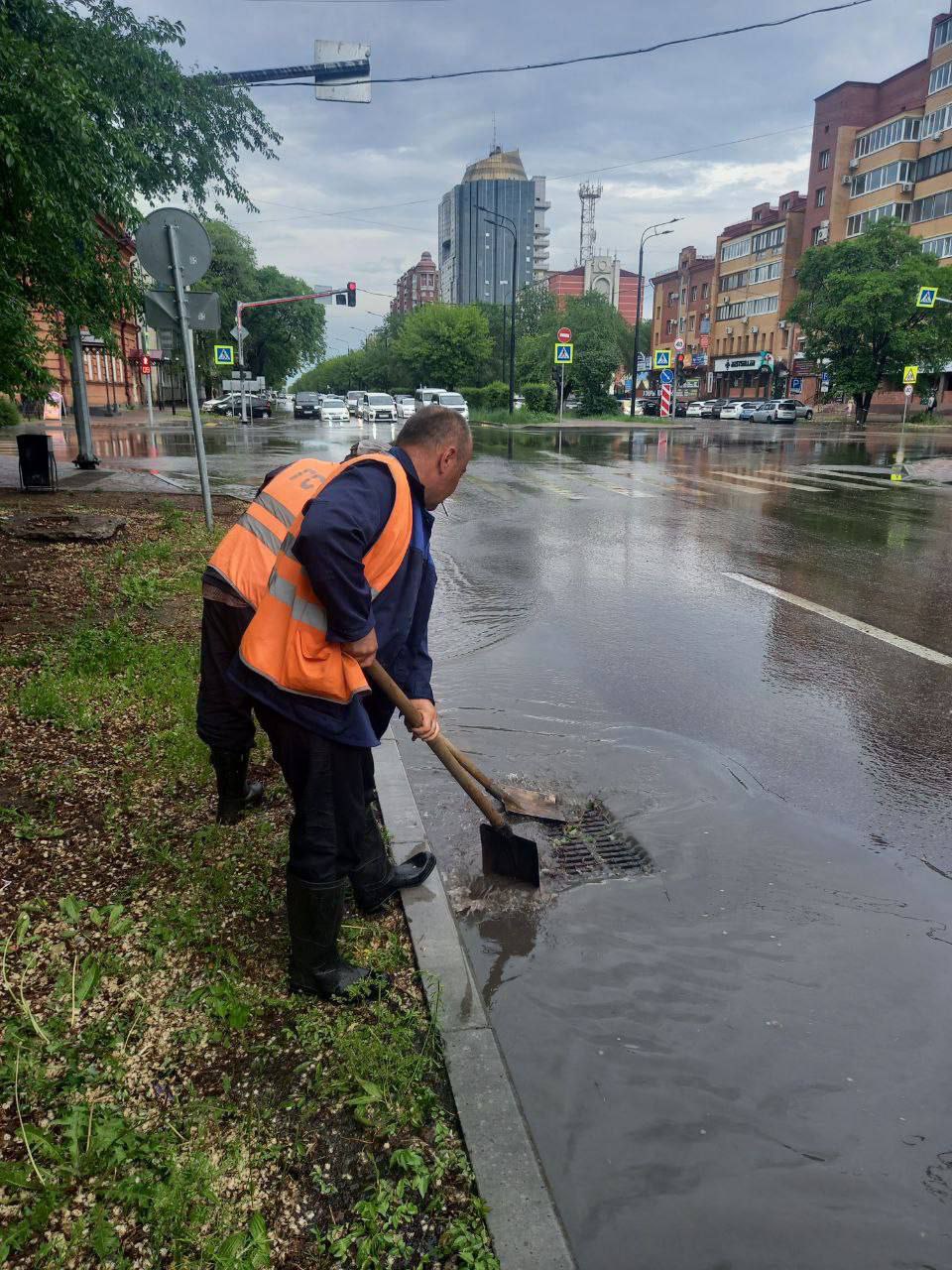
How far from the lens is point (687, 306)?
10031 centimetres

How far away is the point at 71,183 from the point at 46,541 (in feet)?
10.0

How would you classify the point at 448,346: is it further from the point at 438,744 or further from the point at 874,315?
→ the point at 438,744

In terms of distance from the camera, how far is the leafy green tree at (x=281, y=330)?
2717 inches

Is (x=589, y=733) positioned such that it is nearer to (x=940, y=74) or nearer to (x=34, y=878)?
(x=34, y=878)

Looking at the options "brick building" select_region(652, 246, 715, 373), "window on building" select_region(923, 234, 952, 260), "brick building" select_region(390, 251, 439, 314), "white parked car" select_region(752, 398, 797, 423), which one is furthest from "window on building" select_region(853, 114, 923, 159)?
"brick building" select_region(390, 251, 439, 314)

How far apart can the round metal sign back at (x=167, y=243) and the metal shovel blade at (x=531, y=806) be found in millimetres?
6057

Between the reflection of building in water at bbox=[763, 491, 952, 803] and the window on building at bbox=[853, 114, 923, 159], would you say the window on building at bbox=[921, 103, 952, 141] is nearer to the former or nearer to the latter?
the window on building at bbox=[853, 114, 923, 159]

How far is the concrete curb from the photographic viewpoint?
1.95 m

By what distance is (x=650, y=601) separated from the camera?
771cm

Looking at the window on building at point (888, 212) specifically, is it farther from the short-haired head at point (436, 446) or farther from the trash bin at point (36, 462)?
the short-haired head at point (436, 446)

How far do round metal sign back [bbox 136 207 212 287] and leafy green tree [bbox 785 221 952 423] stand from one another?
4484 cm

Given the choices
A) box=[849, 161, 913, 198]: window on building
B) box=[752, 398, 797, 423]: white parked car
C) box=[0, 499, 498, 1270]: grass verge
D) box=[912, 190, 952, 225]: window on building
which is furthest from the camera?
box=[849, 161, 913, 198]: window on building

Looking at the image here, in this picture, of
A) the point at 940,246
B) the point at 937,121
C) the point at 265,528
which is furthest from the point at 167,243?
the point at 937,121

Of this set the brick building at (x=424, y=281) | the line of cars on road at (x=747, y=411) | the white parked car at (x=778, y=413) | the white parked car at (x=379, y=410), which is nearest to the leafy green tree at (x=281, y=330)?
the white parked car at (x=379, y=410)
